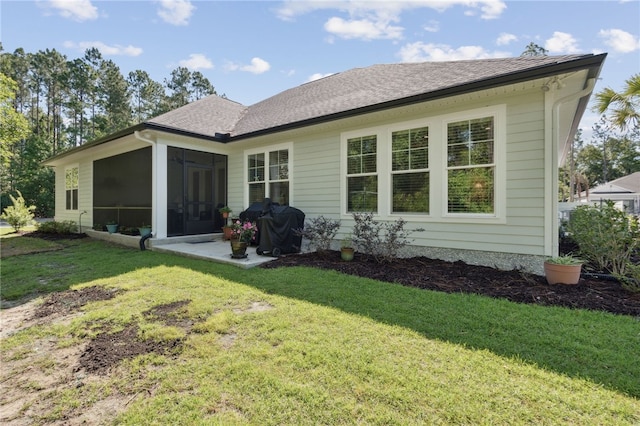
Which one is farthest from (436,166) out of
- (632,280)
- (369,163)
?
(632,280)

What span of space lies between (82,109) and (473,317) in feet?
122

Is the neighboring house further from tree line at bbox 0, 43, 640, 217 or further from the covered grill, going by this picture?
the covered grill

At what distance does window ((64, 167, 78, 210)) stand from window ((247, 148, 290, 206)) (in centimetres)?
885

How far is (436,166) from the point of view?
542cm

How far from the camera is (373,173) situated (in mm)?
6234

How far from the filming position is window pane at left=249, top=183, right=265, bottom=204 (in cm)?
826

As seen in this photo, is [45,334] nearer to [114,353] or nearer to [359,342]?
[114,353]

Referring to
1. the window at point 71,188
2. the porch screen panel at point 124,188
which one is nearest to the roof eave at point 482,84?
the porch screen panel at point 124,188

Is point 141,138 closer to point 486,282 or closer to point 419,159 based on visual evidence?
point 419,159

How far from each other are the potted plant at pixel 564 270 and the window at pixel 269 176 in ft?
18.4

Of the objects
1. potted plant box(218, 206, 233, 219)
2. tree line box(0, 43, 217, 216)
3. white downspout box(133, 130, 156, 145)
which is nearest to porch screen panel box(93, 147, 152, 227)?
white downspout box(133, 130, 156, 145)

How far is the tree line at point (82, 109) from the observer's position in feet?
78.1

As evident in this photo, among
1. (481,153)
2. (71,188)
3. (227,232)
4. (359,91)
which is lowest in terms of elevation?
(227,232)

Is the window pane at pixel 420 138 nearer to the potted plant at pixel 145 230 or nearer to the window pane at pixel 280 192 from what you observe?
the window pane at pixel 280 192
